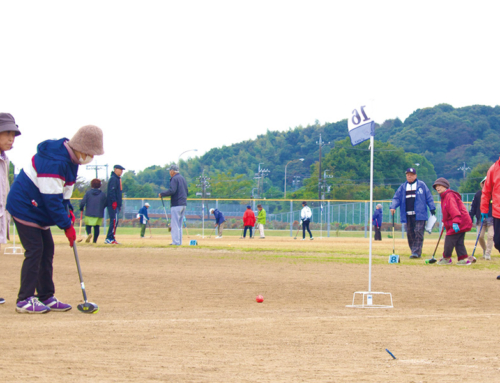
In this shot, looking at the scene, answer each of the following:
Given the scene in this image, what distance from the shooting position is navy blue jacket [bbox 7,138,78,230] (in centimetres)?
602

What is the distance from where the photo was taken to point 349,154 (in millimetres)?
99000

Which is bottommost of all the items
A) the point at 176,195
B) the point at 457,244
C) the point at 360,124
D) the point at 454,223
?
the point at 457,244

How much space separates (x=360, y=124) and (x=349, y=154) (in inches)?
3617

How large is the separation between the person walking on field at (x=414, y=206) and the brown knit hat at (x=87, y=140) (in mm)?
9191

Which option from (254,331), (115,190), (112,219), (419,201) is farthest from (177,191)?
(254,331)

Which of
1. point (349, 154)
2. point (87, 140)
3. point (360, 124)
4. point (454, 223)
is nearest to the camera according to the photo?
point (87, 140)

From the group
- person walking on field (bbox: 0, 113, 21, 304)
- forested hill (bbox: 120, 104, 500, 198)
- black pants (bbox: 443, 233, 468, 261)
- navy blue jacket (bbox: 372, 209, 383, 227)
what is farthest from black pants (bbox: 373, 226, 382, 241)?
forested hill (bbox: 120, 104, 500, 198)

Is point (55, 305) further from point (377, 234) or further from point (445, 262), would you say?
point (377, 234)

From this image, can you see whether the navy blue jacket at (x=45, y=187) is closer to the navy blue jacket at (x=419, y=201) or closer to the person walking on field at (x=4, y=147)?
the person walking on field at (x=4, y=147)

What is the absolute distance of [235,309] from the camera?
6.78 m

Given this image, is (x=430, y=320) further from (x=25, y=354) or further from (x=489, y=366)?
(x=25, y=354)

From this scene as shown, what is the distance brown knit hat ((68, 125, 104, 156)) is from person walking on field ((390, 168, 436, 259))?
9.19m

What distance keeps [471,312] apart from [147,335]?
366cm

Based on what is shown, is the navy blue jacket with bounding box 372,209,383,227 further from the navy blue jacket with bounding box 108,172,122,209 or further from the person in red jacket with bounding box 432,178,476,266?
the person in red jacket with bounding box 432,178,476,266
